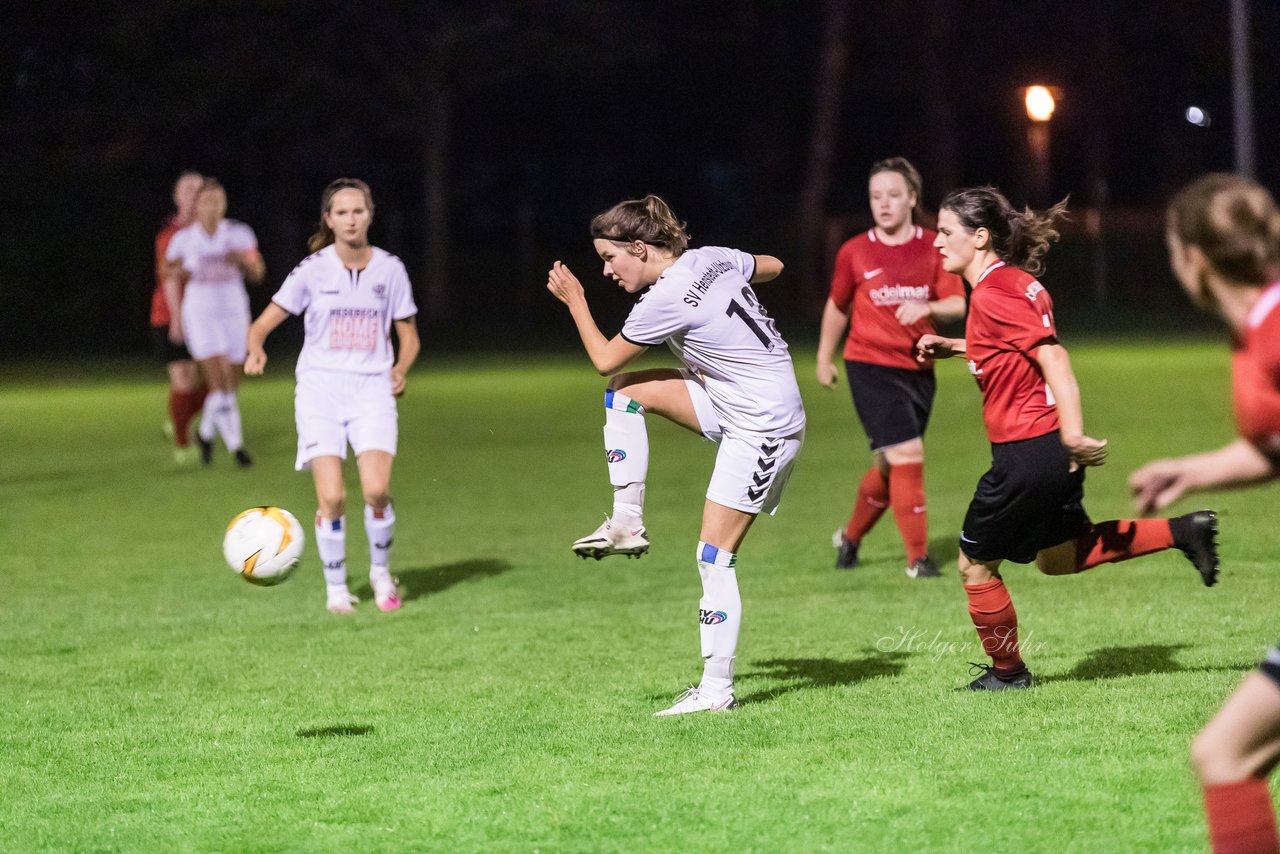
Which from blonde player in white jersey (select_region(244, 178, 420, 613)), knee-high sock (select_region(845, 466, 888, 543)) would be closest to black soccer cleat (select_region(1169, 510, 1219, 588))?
knee-high sock (select_region(845, 466, 888, 543))

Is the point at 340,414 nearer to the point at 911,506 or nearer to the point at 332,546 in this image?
the point at 332,546

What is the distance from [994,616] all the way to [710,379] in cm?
140

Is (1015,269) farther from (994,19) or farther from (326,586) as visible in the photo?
(994,19)

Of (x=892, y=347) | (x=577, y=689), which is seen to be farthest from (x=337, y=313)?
(x=892, y=347)

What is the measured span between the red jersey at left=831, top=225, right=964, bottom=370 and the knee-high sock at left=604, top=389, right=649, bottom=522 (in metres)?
3.17

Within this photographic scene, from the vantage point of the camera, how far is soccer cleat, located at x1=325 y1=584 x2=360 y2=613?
888 cm

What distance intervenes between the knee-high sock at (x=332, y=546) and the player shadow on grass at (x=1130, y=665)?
12.8 feet

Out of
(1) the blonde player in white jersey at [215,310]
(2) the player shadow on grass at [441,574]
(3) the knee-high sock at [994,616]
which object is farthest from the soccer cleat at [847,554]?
(1) the blonde player in white jersey at [215,310]

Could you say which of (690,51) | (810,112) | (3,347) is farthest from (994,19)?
(3,347)

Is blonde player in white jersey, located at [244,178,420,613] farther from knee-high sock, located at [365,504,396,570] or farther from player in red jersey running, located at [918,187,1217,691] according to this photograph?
player in red jersey running, located at [918,187,1217,691]

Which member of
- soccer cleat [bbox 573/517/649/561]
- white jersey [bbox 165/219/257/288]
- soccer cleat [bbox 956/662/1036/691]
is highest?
white jersey [bbox 165/219/257/288]

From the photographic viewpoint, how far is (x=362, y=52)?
1791 inches

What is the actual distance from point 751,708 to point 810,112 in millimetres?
48063

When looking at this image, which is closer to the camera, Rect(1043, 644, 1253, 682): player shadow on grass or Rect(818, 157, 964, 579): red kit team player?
Rect(1043, 644, 1253, 682): player shadow on grass
